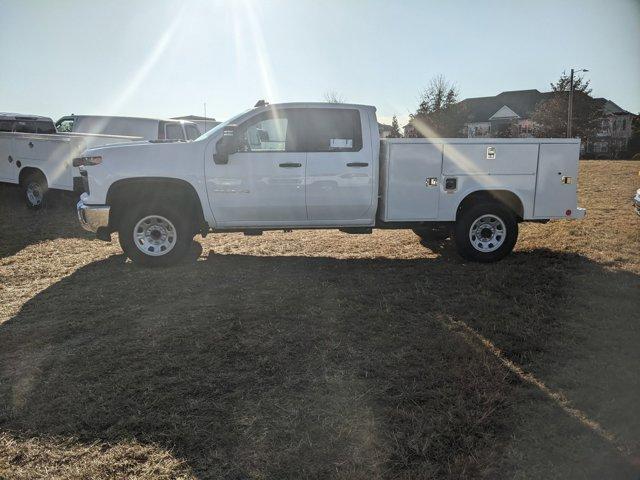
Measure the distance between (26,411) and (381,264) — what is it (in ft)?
15.0

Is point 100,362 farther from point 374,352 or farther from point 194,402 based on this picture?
point 374,352

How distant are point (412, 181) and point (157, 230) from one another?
3403mm

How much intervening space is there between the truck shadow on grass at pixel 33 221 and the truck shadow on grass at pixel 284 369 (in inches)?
116

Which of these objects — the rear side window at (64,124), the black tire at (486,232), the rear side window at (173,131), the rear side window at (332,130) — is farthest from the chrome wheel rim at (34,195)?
the black tire at (486,232)

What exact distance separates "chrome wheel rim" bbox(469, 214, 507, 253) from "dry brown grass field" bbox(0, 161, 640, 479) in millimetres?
326

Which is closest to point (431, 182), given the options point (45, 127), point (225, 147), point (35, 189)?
point (225, 147)

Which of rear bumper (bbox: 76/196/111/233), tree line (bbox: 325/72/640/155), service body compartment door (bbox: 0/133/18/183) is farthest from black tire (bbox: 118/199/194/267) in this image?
tree line (bbox: 325/72/640/155)

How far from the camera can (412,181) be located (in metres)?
6.25

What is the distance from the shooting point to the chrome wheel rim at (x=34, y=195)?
413 inches

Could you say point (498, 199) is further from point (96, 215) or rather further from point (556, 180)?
point (96, 215)

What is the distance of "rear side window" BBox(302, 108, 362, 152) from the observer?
20.3 ft

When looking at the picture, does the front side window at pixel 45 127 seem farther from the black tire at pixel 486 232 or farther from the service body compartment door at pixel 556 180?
the service body compartment door at pixel 556 180

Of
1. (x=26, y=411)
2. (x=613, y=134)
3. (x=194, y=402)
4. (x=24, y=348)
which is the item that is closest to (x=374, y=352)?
(x=194, y=402)

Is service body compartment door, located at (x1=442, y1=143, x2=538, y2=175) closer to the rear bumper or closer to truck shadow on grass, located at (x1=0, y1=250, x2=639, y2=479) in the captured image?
truck shadow on grass, located at (x1=0, y1=250, x2=639, y2=479)
